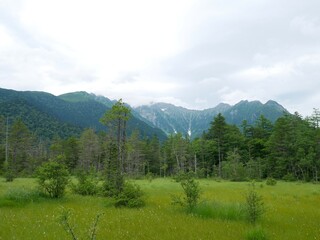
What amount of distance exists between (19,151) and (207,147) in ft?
167

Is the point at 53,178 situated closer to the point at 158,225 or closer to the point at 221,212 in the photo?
the point at 158,225

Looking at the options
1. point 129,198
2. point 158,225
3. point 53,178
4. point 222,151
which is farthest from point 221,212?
point 222,151

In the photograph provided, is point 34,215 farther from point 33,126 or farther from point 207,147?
point 33,126

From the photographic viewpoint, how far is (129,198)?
16.7 metres

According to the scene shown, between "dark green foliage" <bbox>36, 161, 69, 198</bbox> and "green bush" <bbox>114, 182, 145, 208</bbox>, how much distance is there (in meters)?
4.32

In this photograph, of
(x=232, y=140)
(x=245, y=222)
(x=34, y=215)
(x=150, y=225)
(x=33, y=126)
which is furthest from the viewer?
(x=33, y=126)

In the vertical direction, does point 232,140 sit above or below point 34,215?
above

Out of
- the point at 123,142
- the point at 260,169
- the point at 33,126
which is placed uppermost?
the point at 33,126

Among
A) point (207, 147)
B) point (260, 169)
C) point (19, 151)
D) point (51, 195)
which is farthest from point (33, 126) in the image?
point (51, 195)

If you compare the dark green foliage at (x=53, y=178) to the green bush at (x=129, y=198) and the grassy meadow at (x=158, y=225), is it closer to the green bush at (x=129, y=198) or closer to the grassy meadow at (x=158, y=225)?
the grassy meadow at (x=158, y=225)

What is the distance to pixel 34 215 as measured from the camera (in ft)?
41.2

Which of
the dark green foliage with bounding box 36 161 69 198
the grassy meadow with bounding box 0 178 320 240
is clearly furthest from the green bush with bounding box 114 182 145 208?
the dark green foliage with bounding box 36 161 69 198

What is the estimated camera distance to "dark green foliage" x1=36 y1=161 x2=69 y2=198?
731 inches

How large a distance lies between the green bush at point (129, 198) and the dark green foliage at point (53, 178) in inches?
170
